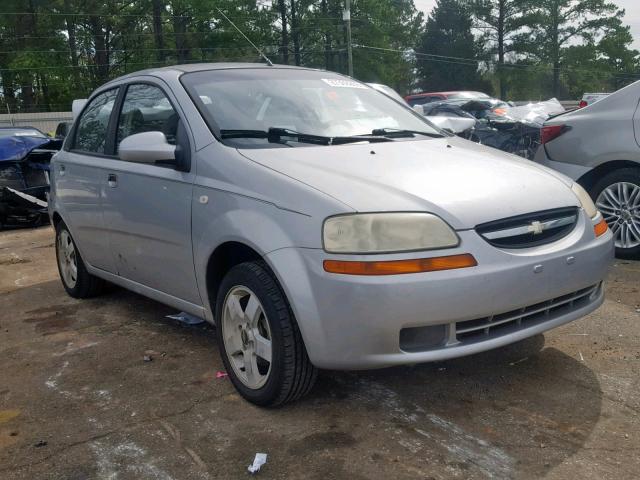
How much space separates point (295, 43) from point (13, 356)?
51730mm

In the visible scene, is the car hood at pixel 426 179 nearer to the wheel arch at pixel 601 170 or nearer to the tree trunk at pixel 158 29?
the wheel arch at pixel 601 170

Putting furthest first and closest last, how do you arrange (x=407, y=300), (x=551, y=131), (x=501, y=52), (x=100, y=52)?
(x=501, y=52) → (x=100, y=52) → (x=551, y=131) → (x=407, y=300)

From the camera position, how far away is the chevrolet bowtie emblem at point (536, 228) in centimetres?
305

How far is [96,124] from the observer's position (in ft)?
16.1

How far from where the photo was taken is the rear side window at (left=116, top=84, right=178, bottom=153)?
3.93 metres

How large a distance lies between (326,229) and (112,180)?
A: 79.3 inches

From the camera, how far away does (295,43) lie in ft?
175

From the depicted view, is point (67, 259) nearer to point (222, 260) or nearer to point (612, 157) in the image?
point (222, 260)

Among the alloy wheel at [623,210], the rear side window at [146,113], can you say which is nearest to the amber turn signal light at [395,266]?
the rear side window at [146,113]

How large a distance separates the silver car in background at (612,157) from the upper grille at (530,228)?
8.86ft

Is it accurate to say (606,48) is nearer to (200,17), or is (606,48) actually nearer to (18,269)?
(200,17)

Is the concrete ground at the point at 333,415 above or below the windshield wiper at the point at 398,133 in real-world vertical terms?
below

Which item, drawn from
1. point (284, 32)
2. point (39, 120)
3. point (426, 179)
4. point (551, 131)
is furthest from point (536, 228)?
point (284, 32)

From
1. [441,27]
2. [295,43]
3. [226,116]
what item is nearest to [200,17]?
[295,43]
